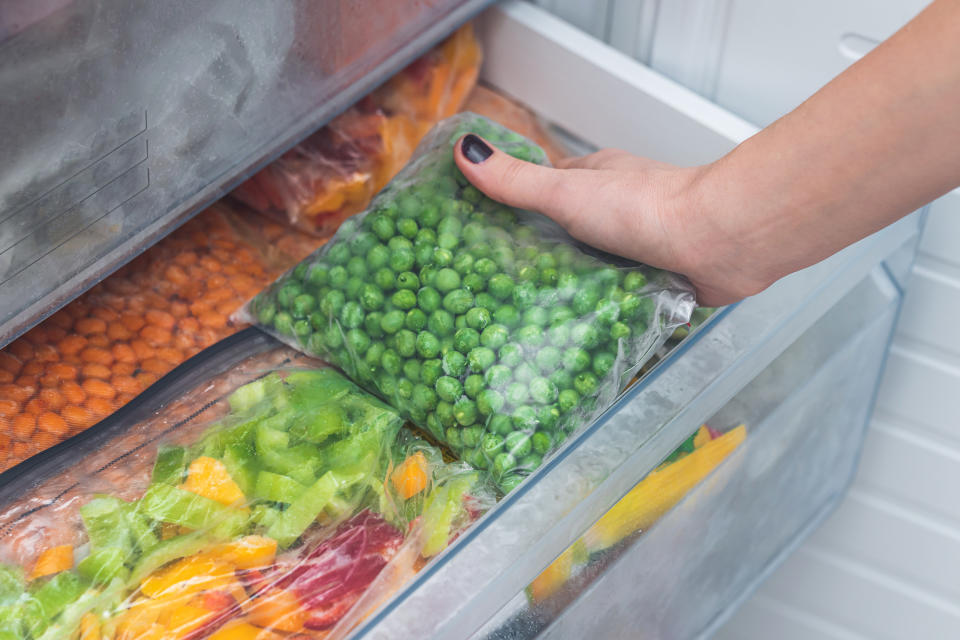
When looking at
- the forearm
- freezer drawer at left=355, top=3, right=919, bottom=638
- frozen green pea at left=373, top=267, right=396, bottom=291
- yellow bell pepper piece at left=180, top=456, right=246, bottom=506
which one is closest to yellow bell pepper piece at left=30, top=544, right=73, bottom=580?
yellow bell pepper piece at left=180, top=456, right=246, bottom=506

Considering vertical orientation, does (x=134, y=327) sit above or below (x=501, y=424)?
above

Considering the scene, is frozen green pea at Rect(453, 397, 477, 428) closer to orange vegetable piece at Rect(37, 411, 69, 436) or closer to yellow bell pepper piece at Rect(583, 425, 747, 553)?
yellow bell pepper piece at Rect(583, 425, 747, 553)

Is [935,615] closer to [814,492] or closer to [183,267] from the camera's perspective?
[814,492]

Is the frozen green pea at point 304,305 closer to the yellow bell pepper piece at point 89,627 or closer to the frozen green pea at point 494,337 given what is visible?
the frozen green pea at point 494,337

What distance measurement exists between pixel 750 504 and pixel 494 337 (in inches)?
17.5

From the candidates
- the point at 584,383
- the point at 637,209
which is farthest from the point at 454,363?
the point at 637,209

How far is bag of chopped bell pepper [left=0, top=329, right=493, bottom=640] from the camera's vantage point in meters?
0.73

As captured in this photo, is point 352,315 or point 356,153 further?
point 356,153

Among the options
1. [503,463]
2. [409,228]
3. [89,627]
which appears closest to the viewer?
[89,627]

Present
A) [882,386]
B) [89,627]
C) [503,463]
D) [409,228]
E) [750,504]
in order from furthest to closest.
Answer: [882,386] < [750,504] < [409,228] < [503,463] < [89,627]

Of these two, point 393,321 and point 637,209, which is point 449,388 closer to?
point 393,321

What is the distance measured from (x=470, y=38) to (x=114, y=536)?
0.81 meters

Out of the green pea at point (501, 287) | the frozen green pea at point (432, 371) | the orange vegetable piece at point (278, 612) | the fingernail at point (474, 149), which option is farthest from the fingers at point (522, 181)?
the orange vegetable piece at point (278, 612)

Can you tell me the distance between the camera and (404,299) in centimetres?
90
